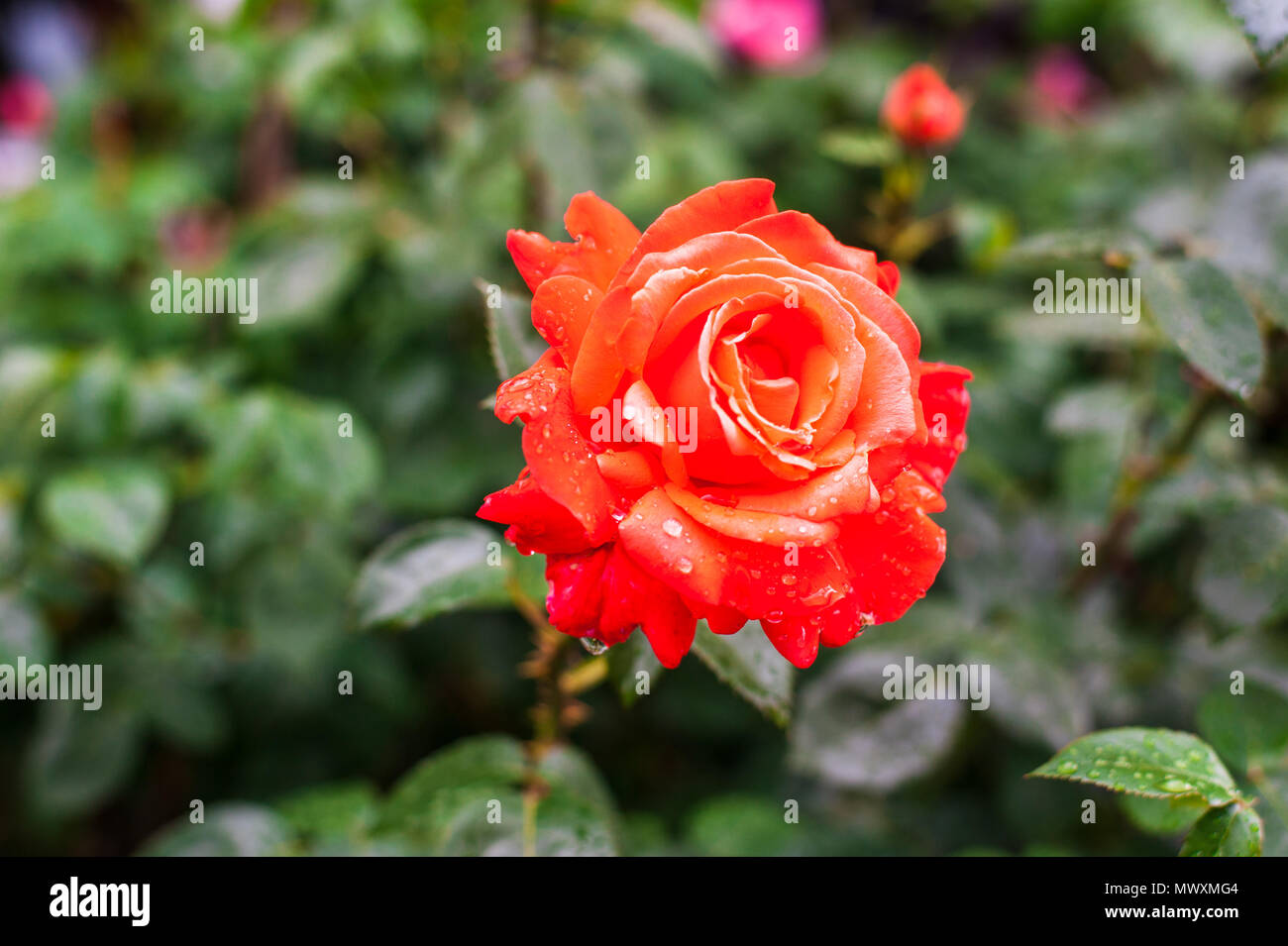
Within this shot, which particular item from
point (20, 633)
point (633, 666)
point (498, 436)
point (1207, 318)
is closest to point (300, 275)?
point (498, 436)

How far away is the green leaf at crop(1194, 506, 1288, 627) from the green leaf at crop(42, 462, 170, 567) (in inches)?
49.5

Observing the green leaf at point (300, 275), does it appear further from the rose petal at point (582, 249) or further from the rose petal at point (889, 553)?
the rose petal at point (889, 553)

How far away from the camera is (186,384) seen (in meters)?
1.26

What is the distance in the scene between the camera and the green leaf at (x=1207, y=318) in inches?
30.6

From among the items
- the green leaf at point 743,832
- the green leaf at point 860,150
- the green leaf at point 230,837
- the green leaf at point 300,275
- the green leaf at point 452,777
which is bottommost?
the green leaf at point 743,832

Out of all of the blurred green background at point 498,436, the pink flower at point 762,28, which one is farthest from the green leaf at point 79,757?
the pink flower at point 762,28

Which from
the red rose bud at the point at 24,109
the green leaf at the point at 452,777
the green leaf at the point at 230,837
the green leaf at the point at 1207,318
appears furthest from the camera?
the red rose bud at the point at 24,109

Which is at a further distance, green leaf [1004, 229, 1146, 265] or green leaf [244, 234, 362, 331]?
green leaf [244, 234, 362, 331]

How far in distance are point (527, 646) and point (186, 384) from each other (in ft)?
2.43

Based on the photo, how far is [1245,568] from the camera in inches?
36.6

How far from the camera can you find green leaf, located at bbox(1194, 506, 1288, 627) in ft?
2.94

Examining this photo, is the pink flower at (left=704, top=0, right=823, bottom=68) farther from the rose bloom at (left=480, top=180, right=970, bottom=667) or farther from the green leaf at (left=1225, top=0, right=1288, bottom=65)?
the rose bloom at (left=480, top=180, right=970, bottom=667)

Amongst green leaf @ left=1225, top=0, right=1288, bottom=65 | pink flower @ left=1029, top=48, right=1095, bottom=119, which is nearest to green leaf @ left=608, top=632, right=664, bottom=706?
green leaf @ left=1225, top=0, right=1288, bottom=65

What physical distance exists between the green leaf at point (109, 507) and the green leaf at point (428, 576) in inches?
16.5
